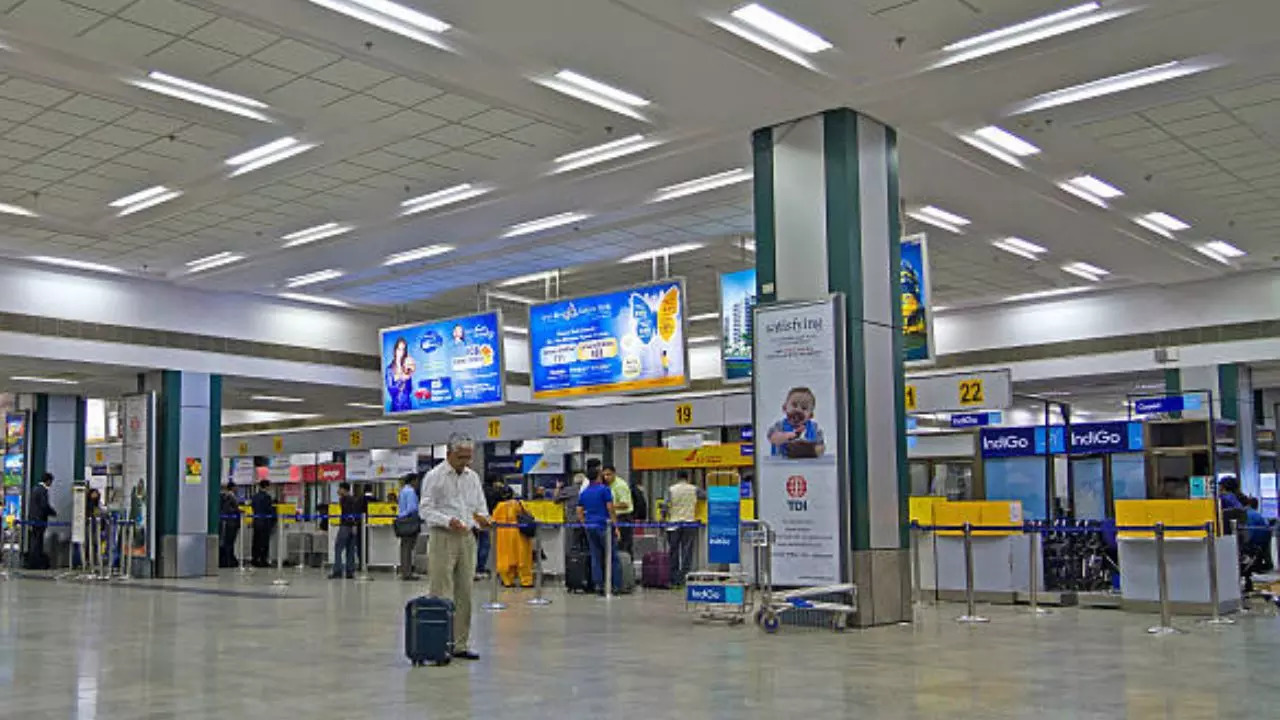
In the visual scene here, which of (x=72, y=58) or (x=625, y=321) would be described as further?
(x=625, y=321)

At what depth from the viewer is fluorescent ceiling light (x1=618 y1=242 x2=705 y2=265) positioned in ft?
56.7

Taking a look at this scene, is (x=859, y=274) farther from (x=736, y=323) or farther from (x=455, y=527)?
(x=455, y=527)

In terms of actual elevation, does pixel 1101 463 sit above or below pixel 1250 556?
above

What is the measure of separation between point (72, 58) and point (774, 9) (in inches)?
228

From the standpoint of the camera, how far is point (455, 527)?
→ 8695 millimetres

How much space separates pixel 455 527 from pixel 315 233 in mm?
9040

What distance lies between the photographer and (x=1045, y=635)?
10.3m

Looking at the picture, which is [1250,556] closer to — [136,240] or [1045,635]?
[1045,635]

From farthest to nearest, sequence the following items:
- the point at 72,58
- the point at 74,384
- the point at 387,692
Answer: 1. the point at 74,384
2. the point at 72,58
3. the point at 387,692

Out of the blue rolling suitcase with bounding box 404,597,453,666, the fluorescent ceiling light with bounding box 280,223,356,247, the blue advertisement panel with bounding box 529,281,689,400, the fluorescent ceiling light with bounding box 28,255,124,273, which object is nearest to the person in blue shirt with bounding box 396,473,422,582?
the blue advertisement panel with bounding box 529,281,689,400

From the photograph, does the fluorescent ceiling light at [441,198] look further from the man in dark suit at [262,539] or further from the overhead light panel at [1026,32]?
the man in dark suit at [262,539]

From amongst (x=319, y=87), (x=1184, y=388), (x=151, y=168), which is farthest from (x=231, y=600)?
(x=1184, y=388)

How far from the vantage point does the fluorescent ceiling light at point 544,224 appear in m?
15.7

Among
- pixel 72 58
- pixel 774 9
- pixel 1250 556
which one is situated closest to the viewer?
pixel 774 9
